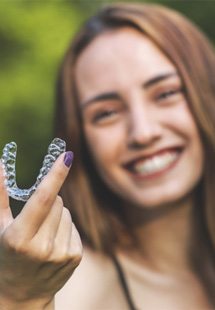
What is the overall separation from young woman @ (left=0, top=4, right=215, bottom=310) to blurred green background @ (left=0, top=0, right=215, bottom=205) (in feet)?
6.65

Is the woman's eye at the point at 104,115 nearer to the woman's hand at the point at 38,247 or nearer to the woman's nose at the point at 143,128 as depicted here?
the woman's nose at the point at 143,128

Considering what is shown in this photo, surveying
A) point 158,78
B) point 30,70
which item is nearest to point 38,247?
point 158,78

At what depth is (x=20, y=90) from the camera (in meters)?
4.11

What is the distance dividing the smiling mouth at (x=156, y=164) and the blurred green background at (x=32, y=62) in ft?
7.32

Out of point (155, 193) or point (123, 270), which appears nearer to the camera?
point (155, 193)

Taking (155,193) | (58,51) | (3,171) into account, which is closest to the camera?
(3,171)

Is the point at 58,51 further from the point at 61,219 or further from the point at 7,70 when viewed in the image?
the point at 61,219

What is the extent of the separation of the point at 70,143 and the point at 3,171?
0.91 m

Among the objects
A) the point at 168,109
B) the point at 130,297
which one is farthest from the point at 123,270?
the point at 168,109

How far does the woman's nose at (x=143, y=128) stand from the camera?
1883mm

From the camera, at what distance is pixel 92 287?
1.90 meters

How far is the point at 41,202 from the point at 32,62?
3.12 metres

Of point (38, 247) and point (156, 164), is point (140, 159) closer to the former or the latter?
point (156, 164)

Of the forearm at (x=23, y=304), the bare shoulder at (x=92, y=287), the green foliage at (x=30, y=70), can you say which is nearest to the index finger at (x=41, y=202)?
the forearm at (x=23, y=304)
